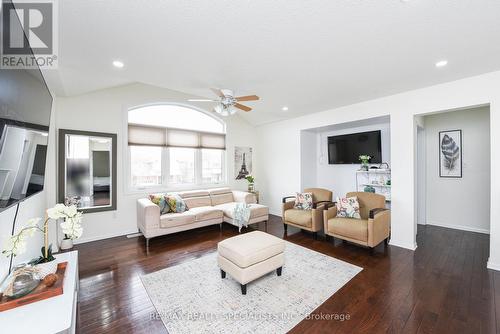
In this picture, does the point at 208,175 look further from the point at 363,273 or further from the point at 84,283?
the point at 363,273

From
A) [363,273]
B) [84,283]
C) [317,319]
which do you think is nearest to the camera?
[317,319]

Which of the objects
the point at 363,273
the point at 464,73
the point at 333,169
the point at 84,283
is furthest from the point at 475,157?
the point at 84,283

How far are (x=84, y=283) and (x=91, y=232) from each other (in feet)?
5.37

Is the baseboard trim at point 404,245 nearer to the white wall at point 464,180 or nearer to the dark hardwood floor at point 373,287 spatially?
the dark hardwood floor at point 373,287

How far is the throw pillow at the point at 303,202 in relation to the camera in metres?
4.21

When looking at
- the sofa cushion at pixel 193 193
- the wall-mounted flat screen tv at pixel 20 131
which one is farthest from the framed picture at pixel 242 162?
the wall-mounted flat screen tv at pixel 20 131

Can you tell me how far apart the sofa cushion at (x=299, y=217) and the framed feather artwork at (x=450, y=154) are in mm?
3046

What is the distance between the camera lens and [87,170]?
3.80 metres

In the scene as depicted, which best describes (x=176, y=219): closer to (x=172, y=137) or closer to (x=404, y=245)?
(x=172, y=137)

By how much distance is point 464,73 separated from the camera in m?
2.77

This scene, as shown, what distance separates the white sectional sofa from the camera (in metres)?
3.57

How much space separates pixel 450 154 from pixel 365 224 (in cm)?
279

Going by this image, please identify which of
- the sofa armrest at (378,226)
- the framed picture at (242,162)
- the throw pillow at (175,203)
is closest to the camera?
the sofa armrest at (378,226)

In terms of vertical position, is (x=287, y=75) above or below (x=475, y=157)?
above
